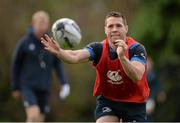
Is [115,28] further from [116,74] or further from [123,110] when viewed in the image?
[123,110]

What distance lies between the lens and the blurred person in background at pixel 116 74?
8633mm

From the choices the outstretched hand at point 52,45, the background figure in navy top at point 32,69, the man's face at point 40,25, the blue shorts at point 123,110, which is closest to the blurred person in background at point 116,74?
the blue shorts at point 123,110

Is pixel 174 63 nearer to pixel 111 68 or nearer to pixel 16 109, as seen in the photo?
pixel 16 109

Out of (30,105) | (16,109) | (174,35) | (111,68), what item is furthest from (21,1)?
(111,68)

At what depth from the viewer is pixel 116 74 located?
29.0ft

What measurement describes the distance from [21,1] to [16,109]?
344 cm

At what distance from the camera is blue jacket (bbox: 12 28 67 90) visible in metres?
13.0

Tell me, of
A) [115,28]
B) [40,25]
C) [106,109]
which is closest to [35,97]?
[40,25]

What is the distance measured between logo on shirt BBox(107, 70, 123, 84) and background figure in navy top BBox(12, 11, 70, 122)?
412cm

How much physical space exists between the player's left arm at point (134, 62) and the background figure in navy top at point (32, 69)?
170 inches

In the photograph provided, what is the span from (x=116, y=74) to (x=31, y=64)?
4482mm

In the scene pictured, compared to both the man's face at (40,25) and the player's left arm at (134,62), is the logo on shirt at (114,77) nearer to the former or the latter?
the player's left arm at (134,62)

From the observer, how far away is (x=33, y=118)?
1304 cm

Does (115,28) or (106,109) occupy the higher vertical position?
(115,28)
